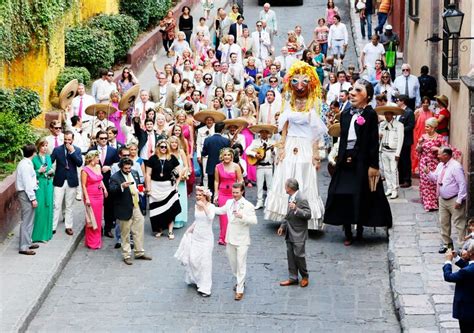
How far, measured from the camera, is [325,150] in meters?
22.2

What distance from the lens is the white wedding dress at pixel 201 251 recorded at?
1572 centimetres

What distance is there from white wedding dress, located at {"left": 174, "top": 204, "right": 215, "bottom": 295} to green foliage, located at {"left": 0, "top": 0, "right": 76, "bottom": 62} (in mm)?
7183

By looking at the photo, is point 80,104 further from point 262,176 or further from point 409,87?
point 409,87

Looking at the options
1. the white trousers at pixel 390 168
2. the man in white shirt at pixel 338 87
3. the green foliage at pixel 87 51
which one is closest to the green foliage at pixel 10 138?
the white trousers at pixel 390 168

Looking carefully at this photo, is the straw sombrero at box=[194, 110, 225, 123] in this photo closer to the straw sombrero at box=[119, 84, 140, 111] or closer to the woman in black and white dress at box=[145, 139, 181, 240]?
the straw sombrero at box=[119, 84, 140, 111]

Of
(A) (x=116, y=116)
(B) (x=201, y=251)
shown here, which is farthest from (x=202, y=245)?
(A) (x=116, y=116)

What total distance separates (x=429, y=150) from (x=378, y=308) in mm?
4389

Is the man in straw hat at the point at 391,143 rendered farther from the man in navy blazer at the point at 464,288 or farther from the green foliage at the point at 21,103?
the man in navy blazer at the point at 464,288

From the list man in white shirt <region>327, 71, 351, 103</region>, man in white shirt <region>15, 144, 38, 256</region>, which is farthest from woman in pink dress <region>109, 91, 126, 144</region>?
man in white shirt <region>327, 71, 351, 103</region>

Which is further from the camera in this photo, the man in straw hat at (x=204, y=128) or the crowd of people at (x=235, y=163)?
the man in straw hat at (x=204, y=128)

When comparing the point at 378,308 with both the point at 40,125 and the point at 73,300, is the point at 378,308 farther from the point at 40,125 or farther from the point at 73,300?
the point at 40,125

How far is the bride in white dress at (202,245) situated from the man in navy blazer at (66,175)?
9.87ft

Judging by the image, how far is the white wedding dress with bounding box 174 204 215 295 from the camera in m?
15.7

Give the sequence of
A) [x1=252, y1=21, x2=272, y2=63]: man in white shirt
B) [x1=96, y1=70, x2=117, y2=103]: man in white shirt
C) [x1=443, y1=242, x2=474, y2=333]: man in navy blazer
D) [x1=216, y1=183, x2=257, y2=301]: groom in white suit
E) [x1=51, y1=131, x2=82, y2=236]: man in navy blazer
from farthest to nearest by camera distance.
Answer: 1. [x1=252, y1=21, x2=272, y2=63]: man in white shirt
2. [x1=96, y1=70, x2=117, y2=103]: man in white shirt
3. [x1=51, y1=131, x2=82, y2=236]: man in navy blazer
4. [x1=216, y1=183, x2=257, y2=301]: groom in white suit
5. [x1=443, y1=242, x2=474, y2=333]: man in navy blazer
